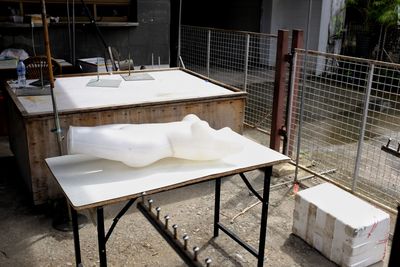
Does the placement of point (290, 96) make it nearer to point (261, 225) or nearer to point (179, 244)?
point (261, 225)

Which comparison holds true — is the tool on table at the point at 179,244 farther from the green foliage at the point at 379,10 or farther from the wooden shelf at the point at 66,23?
the green foliage at the point at 379,10

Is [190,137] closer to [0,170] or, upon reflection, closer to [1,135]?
[0,170]

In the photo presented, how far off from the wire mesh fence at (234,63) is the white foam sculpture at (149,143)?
146 inches

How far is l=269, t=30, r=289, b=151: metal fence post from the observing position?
4.21 meters

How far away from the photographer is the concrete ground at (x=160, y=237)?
2.94m

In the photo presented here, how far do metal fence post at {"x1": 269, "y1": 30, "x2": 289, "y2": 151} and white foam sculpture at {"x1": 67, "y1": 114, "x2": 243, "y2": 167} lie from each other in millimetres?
1912

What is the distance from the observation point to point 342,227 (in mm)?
2803

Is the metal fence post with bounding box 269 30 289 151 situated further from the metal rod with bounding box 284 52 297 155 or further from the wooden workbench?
the wooden workbench

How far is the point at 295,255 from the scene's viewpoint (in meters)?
3.03

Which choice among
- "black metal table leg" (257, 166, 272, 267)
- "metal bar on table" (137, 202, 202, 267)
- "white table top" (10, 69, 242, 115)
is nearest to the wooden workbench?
"white table top" (10, 69, 242, 115)

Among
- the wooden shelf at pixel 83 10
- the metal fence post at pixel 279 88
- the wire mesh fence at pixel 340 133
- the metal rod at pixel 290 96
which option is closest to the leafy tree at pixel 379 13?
the wire mesh fence at pixel 340 133

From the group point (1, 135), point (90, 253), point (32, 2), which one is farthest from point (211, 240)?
point (32, 2)

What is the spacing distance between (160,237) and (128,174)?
109 centimetres

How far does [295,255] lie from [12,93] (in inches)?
109
